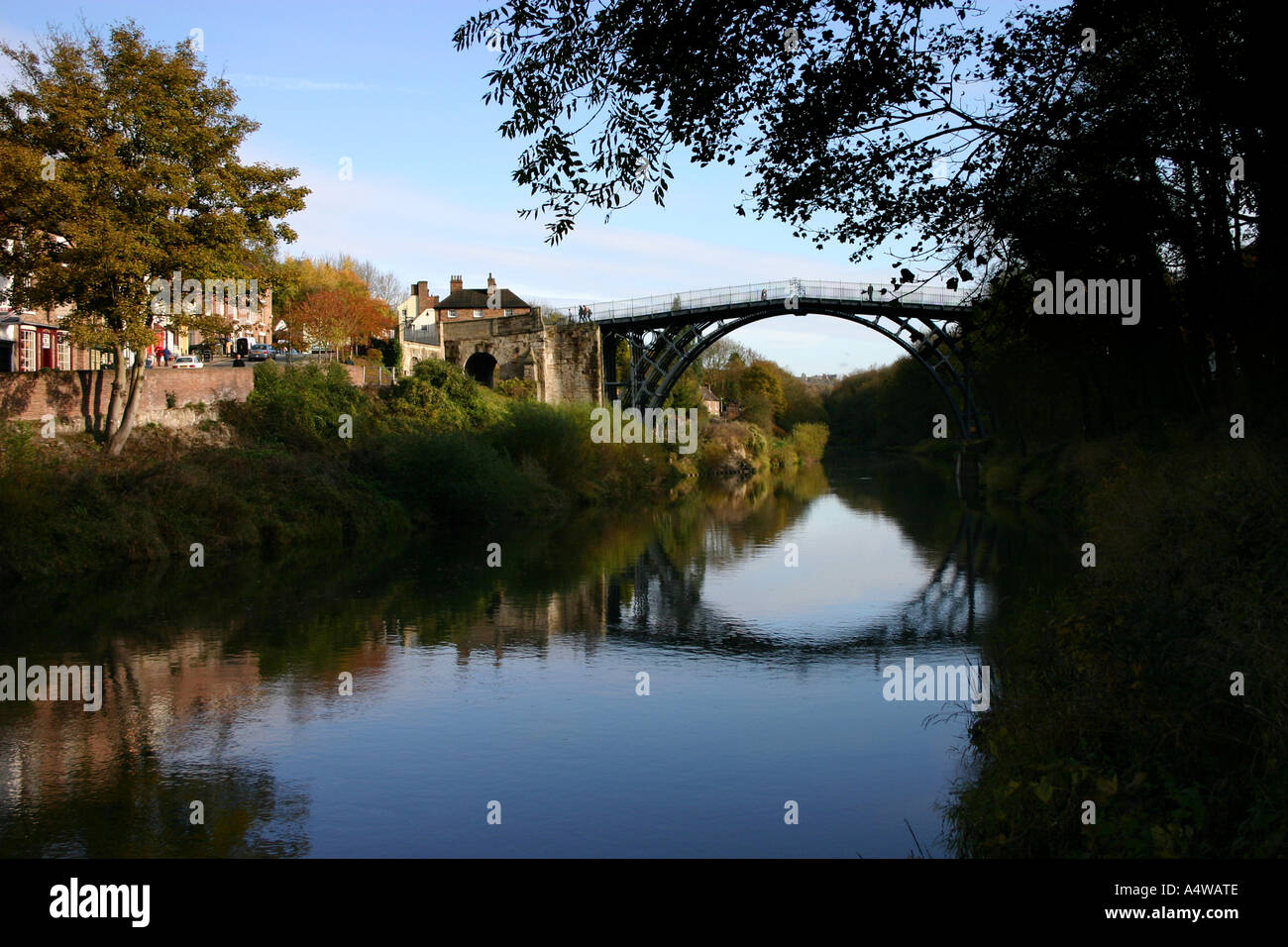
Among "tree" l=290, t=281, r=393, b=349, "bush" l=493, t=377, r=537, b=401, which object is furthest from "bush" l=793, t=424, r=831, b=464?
"tree" l=290, t=281, r=393, b=349

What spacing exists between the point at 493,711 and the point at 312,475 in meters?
19.1

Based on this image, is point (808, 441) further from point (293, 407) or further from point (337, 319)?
point (293, 407)

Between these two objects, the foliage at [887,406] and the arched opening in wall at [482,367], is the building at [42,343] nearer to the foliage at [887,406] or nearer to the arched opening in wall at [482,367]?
the arched opening in wall at [482,367]

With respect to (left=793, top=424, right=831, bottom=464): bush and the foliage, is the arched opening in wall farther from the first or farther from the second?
(left=793, top=424, right=831, bottom=464): bush

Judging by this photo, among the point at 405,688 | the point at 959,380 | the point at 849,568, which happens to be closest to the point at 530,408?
the point at 849,568

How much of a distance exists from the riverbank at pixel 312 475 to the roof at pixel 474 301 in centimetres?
3273

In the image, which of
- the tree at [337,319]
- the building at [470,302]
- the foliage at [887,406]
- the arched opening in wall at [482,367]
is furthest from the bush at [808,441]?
the tree at [337,319]

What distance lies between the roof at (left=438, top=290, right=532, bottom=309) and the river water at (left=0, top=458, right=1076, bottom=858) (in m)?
56.4

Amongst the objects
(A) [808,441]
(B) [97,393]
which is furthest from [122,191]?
(A) [808,441]

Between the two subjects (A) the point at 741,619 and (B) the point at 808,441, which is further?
(B) the point at 808,441

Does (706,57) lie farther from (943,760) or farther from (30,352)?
(30,352)

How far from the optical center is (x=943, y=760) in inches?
380

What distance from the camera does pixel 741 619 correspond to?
17406 millimetres

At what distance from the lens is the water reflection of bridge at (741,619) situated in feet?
50.7
